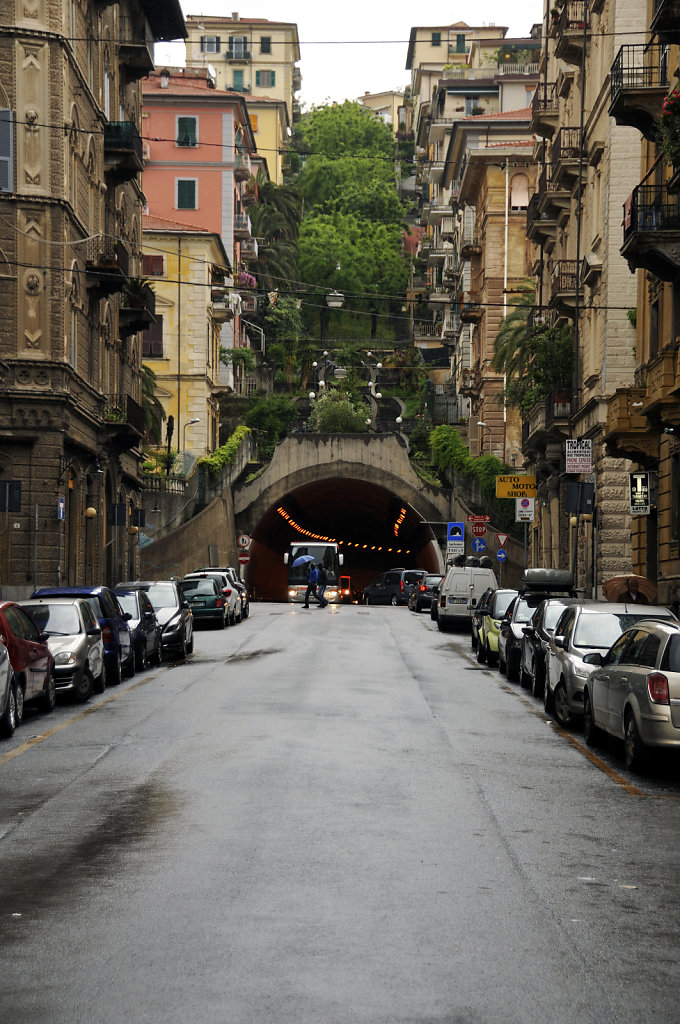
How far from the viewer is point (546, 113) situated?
5466 centimetres

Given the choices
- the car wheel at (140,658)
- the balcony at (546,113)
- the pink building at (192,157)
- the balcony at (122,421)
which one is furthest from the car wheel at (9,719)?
the pink building at (192,157)

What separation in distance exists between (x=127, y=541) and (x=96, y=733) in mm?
35829

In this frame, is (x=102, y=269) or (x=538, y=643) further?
(x=102, y=269)

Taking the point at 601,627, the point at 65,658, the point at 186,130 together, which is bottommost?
the point at 65,658

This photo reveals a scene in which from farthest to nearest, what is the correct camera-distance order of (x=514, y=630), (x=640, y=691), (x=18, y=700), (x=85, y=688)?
(x=514, y=630) < (x=85, y=688) < (x=18, y=700) < (x=640, y=691)

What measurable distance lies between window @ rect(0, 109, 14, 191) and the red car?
816 inches

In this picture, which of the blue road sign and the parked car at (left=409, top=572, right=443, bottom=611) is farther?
the blue road sign

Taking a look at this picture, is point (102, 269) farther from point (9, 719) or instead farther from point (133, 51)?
point (9, 719)

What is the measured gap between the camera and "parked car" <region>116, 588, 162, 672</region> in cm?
2748

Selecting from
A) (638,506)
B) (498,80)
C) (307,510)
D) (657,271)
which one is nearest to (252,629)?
(638,506)

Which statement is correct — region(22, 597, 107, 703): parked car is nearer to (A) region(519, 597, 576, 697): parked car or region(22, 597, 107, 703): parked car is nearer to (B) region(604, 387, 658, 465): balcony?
(A) region(519, 597, 576, 697): parked car

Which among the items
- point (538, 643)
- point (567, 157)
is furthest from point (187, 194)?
point (538, 643)

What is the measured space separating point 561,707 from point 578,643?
84cm

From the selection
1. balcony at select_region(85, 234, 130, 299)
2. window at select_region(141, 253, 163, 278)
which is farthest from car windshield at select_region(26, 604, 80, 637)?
window at select_region(141, 253, 163, 278)
